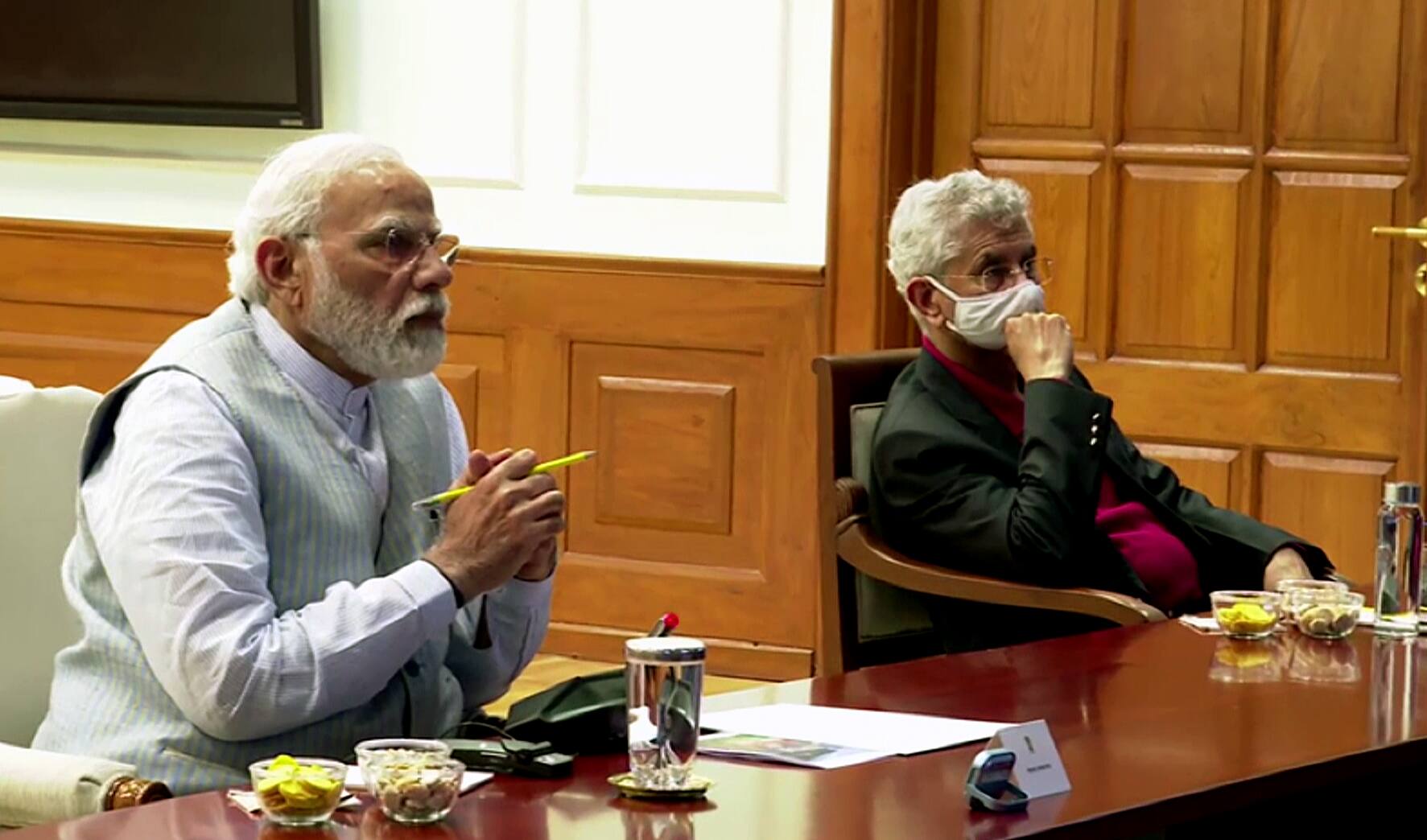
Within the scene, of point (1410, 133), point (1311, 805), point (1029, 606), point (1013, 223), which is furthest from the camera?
point (1410, 133)

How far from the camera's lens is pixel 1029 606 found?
10.9ft

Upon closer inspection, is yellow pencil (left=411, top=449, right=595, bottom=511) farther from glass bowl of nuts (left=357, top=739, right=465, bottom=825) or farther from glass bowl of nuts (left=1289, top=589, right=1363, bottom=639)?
glass bowl of nuts (left=1289, top=589, right=1363, bottom=639)

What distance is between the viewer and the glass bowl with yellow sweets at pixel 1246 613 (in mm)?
2832

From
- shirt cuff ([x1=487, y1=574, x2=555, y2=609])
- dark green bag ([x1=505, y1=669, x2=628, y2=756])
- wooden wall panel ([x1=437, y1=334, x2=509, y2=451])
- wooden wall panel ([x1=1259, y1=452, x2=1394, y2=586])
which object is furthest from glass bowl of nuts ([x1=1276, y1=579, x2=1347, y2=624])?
wooden wall panel ([x1=437, y1=334, x2=509, y2=451])

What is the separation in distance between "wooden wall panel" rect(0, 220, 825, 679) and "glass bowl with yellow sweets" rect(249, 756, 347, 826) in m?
3.69

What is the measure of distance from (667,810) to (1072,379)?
6.07 ft

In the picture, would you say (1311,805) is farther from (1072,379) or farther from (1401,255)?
(1401,255)

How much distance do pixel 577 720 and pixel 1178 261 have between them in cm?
329

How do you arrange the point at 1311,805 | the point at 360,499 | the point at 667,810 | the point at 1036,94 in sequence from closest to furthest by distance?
the point at 667,810 → the point at 360,499 → the point at 1311,805 → the point at 1036,94

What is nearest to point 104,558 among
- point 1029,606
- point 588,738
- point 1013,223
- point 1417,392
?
point 588,738

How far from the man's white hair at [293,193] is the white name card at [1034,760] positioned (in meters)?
1.07

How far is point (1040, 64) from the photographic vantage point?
5.22m

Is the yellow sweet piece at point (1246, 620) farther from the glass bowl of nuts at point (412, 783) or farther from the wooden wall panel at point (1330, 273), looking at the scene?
the wooden wall panel at point (1330, 273)

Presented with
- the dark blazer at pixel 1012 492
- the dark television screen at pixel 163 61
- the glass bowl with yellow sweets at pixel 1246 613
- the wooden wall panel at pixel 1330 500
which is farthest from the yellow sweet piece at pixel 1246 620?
the dark television screen at pixel 163 61
